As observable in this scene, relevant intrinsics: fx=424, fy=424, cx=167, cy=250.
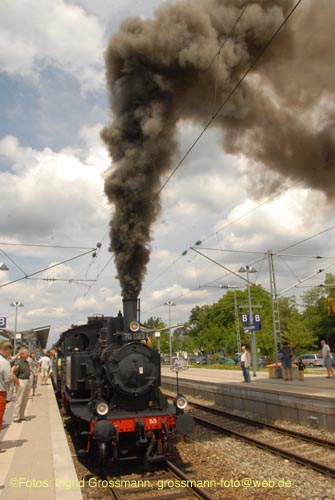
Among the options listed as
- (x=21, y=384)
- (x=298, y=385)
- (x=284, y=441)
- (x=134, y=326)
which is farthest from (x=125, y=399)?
(x=298, y=385)

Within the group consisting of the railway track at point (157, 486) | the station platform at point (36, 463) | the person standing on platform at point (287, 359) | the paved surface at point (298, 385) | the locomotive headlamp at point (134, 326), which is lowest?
the railway track at point (157, 486)

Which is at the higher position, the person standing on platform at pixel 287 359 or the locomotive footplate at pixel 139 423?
the person standing on platform at pixel 287 359

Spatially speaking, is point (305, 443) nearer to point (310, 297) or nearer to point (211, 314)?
point (310, 297)

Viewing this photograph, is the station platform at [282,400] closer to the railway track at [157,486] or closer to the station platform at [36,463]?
the railway track at [157,486]

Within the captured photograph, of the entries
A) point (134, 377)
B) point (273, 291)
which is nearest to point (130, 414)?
point (134, 377)

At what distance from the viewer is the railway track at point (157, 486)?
5.30m

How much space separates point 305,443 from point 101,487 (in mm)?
4033

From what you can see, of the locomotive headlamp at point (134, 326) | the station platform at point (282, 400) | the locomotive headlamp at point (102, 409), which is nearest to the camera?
the locomotive headlamp at point (102, 409)

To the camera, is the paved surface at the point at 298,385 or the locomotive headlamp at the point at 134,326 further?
the paved surface at the point at 298,385

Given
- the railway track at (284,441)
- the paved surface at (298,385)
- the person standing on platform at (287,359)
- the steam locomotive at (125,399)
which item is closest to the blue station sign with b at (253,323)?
the paved surface at (298,385)

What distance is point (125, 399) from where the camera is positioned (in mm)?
6797

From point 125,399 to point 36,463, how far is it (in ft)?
5.38

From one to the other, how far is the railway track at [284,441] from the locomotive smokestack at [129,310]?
130 inches

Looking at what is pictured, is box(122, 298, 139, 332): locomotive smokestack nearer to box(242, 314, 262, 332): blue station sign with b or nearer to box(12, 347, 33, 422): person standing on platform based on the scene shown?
box(12, 347, 33, 422): person standing on platform
